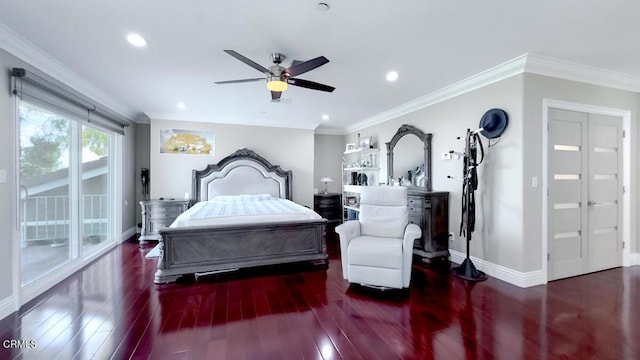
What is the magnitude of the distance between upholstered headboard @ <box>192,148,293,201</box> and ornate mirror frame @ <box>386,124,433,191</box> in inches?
85.8

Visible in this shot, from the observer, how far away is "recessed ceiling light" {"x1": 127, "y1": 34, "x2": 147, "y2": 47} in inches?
102

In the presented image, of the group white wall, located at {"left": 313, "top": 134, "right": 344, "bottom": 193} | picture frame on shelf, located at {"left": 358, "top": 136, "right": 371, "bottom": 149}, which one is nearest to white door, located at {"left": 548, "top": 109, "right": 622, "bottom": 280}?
picture frame on shelf, located at {"left": 358, "top": 136, "right": 371, "bottom": 149}

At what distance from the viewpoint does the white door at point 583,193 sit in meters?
3.44

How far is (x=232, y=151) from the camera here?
6152 millimetres

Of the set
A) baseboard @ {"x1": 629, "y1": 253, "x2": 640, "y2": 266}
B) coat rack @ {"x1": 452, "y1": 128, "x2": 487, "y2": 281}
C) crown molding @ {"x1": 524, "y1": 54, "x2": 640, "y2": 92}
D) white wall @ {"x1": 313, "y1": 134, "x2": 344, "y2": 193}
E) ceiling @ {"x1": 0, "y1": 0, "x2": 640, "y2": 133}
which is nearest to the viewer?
ceiling @ {"x1": 0, "y1": 0, "x2": 640, "y2": 133}

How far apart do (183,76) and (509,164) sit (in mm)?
4134

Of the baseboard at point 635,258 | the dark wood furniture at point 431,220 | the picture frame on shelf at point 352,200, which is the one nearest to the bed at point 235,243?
the dark wood furniture at point 431,220

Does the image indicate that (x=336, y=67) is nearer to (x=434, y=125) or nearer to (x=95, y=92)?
(x=434, y=125)

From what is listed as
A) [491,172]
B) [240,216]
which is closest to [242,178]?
[240,216]

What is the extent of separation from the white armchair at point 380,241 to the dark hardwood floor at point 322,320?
192 millimetres

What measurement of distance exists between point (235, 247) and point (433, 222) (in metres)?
2.77

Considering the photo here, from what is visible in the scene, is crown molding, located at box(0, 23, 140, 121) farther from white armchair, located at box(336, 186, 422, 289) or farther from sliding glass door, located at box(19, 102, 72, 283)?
white armchair, located at box(336, 186, 422, 289)

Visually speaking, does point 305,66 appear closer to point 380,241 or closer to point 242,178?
point 380,241

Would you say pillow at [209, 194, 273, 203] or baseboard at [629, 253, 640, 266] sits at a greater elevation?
pillow at [209, 194, 273, 203]
